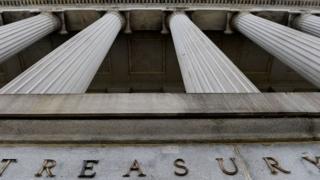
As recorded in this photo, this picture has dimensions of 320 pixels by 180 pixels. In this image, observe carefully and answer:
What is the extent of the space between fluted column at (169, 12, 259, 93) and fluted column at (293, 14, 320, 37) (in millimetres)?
6739

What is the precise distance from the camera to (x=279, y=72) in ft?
70.0

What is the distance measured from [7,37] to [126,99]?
7990 mm

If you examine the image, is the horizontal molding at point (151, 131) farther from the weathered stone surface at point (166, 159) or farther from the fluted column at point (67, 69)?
the fluted column at point (67, 69)

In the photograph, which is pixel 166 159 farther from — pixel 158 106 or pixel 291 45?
pixel 291 45

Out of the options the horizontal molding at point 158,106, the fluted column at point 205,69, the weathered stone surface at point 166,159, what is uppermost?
the horizontal molding at point 158,106

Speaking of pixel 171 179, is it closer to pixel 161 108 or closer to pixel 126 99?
pixel 161 108

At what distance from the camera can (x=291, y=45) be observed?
11.0 m

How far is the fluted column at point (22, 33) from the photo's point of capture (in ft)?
36.9

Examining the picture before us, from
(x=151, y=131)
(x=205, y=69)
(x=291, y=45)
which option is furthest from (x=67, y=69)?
(x=291, y=45)

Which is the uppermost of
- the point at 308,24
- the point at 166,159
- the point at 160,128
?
the point at 160,128

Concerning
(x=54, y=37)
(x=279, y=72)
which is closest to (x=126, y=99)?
(x=54, y=37)

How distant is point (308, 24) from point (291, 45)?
6.98 meters

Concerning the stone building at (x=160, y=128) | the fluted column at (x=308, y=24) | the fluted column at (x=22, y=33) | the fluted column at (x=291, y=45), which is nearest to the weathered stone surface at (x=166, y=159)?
the stone building at (x=160, y=128)

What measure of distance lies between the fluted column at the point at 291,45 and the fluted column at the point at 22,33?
911 centimetres
